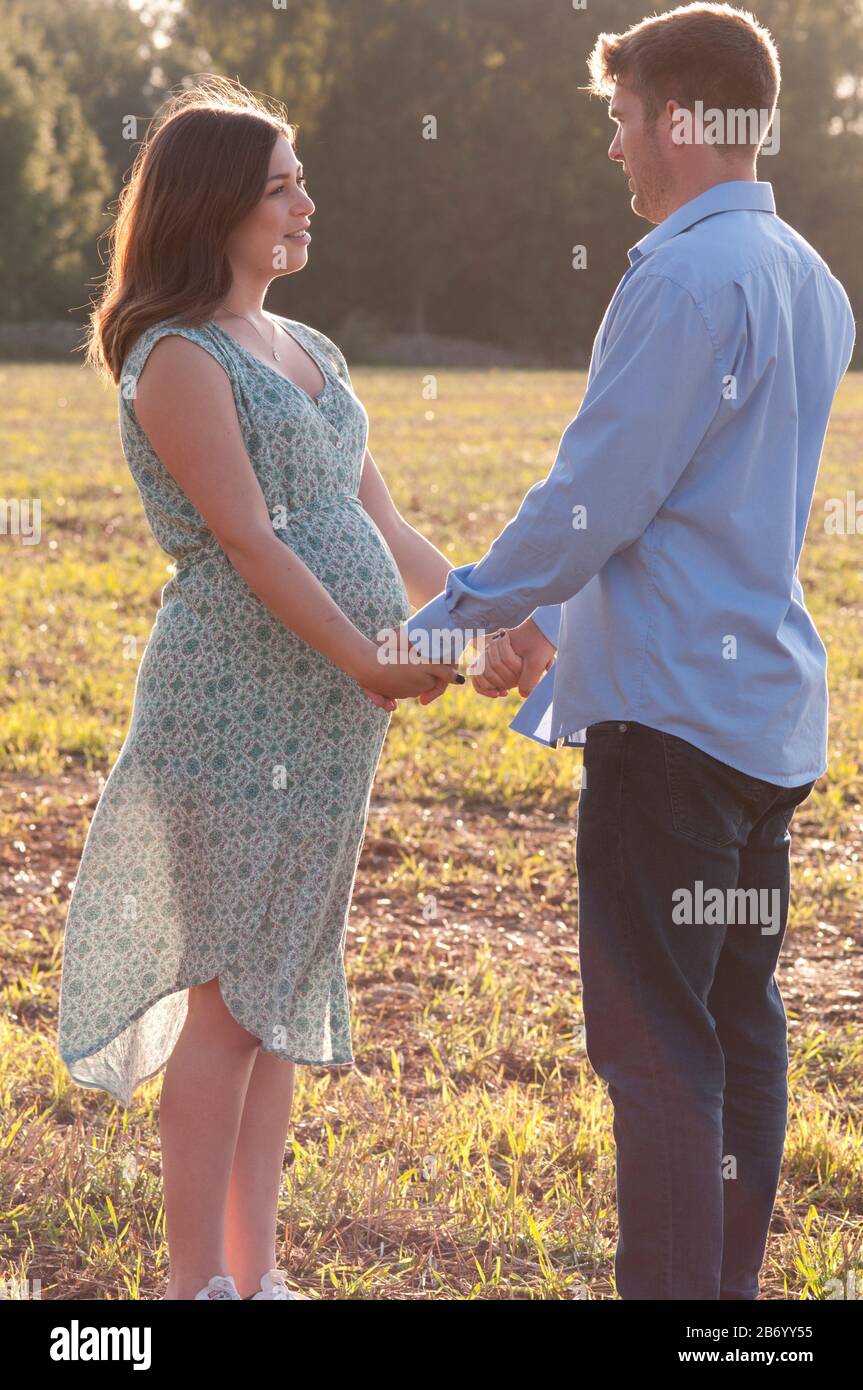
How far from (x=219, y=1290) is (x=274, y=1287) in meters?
0.14

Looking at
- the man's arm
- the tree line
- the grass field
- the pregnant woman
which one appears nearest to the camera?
the man's arm

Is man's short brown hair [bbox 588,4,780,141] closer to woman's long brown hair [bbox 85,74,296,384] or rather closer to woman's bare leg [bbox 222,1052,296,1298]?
woman's long brown hair [bbox 85,74,296,384]

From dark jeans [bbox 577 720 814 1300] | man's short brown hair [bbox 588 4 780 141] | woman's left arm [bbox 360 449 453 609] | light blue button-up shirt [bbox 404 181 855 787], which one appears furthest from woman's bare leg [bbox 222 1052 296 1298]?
man's short brown hair [bbox 588 4 780 141]

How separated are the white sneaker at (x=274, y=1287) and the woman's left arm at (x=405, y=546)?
4.32 feet

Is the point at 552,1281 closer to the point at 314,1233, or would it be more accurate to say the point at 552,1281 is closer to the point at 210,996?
the point at 314,1233

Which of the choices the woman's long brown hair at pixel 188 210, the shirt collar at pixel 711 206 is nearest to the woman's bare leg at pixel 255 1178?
the woman's long brown hair at pixel 188 210

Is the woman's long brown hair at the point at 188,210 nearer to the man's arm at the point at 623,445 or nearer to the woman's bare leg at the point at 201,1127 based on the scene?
the man's arm at the point at 623,445

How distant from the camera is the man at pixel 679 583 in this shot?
223 centimetres

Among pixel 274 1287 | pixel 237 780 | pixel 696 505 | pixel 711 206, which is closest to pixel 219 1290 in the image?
pixel 274 1287

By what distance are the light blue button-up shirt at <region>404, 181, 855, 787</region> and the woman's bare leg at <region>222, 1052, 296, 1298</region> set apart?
0.86m

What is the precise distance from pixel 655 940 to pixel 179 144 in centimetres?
152

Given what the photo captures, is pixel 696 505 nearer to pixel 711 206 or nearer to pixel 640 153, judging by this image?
pixel 711 206

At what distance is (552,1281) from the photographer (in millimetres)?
2857

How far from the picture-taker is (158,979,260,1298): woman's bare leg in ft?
8.34
